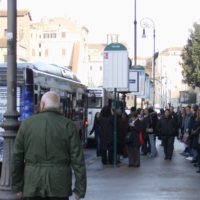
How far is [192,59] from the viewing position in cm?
6669

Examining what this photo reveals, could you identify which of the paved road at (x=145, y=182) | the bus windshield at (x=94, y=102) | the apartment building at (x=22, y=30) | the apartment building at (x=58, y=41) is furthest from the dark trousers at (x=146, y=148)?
the apartment building at (x=58, y=41)

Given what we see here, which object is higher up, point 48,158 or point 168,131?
point 48,158

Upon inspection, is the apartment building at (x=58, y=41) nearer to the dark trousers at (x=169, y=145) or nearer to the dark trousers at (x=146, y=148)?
the dark trousers at (x=146, y=148)

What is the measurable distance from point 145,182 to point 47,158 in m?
9.19

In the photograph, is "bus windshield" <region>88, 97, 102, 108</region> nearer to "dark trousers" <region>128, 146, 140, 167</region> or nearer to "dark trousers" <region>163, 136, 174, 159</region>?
"dark trousers" <region>163, 136, 174, 159</region>

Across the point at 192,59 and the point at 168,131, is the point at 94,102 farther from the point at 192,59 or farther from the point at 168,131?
the point at 192,59

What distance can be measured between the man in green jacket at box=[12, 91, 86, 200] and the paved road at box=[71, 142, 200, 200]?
6055mm

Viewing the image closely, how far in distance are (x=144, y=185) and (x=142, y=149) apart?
11.7 metres

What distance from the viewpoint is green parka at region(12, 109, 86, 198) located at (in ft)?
22.2

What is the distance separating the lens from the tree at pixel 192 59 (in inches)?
2581

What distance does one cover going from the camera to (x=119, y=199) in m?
12.8

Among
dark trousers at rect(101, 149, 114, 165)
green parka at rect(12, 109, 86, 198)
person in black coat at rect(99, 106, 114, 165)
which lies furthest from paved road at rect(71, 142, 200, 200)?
green parka at rect(12, 109, 86, 198)

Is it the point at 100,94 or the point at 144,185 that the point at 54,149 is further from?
the point at 100,94

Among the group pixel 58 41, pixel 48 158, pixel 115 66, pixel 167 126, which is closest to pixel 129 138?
pixel 115 66
